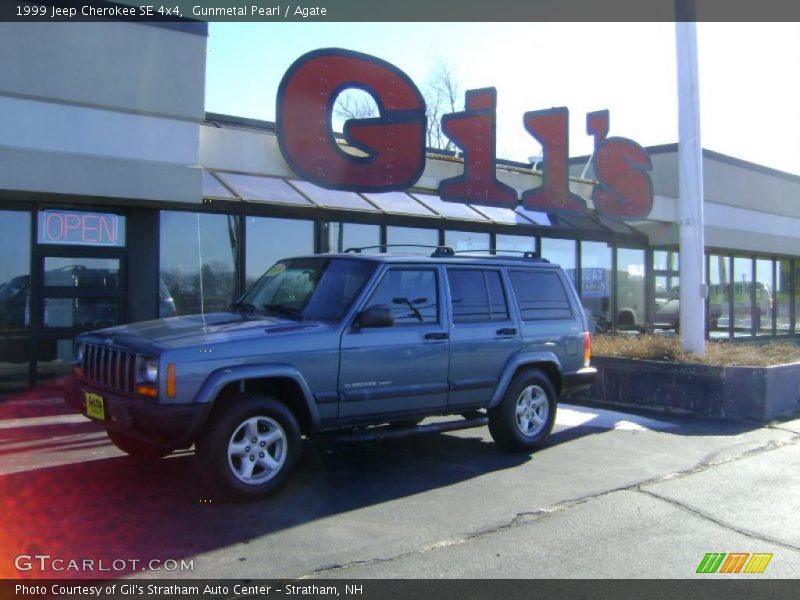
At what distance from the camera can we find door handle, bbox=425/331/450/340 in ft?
21.7

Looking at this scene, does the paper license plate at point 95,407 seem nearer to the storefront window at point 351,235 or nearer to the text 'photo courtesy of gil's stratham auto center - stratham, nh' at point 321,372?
the text 'photo courtesy of gil's stratham auto center - stratham, nh' at point 321,372

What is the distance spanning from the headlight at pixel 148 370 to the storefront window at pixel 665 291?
1708 centimetres

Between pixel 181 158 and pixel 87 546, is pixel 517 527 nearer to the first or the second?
pixel 87 546

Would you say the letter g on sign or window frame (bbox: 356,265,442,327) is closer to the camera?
window frame (bbox: 356,265,442,327)

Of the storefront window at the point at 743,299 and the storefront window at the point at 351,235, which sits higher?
the storefront window at the point at 351,235

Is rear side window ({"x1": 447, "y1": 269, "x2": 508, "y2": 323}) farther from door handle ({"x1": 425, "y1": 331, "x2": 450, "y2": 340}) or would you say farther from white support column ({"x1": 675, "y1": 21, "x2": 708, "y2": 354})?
white support column ({"x1": 675, "y1": 21, "x2": 708, "y2": 354})

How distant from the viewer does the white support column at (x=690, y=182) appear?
1115 cm

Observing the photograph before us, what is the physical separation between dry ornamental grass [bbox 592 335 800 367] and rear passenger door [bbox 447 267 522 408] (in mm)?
4015

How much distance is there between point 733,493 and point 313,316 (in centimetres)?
384

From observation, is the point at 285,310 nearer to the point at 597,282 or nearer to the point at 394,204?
the point at 394,204

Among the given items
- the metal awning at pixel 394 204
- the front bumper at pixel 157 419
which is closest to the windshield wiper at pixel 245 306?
the front bumper at pixel 157 419

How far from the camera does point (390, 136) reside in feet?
44.1

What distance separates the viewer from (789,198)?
80.0ft

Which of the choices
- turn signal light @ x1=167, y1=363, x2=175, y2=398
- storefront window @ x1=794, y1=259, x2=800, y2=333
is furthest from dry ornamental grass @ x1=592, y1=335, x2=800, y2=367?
storefront window @ x1=794, y1=259, x2=800, y2=333
